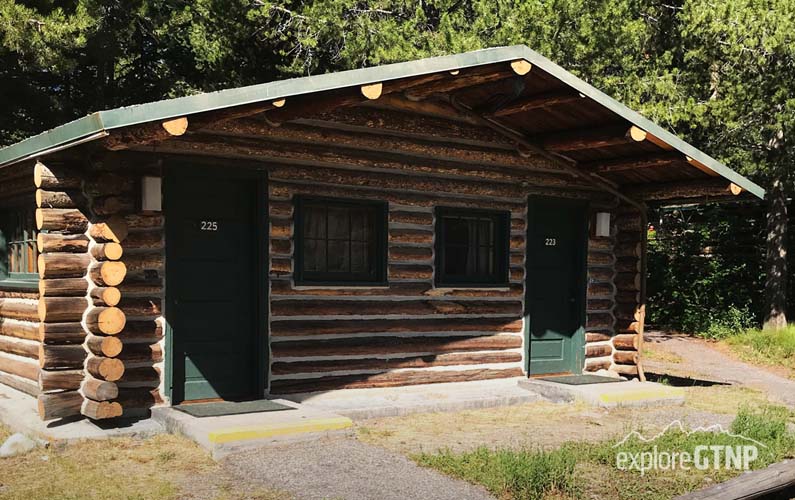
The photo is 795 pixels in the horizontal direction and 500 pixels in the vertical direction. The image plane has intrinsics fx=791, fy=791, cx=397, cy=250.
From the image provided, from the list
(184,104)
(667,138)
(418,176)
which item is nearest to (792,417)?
(667,138)

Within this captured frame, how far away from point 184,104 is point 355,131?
2934 millimetres

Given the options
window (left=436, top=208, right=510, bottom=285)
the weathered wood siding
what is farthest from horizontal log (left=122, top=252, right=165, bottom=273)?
window (left=436, top=208, right=510, bottom=285)

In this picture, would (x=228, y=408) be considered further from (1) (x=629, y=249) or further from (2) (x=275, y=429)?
(1) (x=629, y=249)

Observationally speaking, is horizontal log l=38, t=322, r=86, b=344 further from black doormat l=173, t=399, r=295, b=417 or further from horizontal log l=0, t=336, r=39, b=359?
black doormat l=173, t=399, r=295, b=417

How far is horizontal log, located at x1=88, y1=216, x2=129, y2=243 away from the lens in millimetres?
7039

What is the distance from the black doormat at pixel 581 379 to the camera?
995 centimetres

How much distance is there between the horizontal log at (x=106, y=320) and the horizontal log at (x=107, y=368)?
0.25 m

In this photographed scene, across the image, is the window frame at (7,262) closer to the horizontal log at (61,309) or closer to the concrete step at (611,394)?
the horizontal log at (61,309)

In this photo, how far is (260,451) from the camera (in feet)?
21.2

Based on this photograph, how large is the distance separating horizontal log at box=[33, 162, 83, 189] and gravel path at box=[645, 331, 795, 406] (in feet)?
28.2

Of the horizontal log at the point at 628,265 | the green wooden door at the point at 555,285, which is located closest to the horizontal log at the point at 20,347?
the green wooden door at the point at 555,285

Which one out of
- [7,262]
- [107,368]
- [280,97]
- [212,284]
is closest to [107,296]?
[107,368]

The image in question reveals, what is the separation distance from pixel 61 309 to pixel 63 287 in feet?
0.65

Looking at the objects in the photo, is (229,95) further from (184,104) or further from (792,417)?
(792,417)
